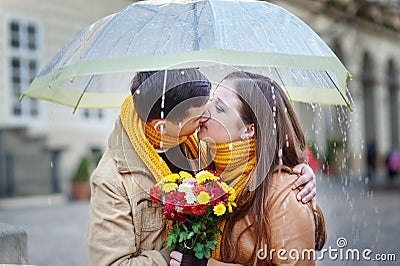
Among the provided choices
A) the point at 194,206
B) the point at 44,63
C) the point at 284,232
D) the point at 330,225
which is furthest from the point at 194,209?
the point at 44,63

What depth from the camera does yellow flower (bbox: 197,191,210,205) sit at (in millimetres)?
3088

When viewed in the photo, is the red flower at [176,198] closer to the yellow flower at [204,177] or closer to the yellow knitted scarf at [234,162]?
the yellow flower at [204,177]

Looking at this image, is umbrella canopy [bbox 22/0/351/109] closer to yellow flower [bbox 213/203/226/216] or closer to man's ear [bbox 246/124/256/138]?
man's ear [bbox 246/124/256/138]

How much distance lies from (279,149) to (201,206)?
1.43 feet

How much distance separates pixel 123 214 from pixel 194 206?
0.95 feet

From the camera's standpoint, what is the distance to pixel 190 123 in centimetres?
323

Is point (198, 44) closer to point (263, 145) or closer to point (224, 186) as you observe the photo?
Answer: point (263, 145)

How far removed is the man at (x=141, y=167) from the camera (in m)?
3.11

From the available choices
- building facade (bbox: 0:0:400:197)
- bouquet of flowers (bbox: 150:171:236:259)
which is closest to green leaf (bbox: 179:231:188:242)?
bouquet of flowers (bbox: 150:171:236:259)

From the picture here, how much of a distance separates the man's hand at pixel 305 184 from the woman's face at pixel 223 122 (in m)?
0.30

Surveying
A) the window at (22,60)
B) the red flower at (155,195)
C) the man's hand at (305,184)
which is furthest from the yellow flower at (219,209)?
the window at (22,60)

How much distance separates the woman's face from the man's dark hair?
2.6 inches

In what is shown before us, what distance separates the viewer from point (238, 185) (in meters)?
3.26

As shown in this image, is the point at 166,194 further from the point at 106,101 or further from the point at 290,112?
the point at 106,101
